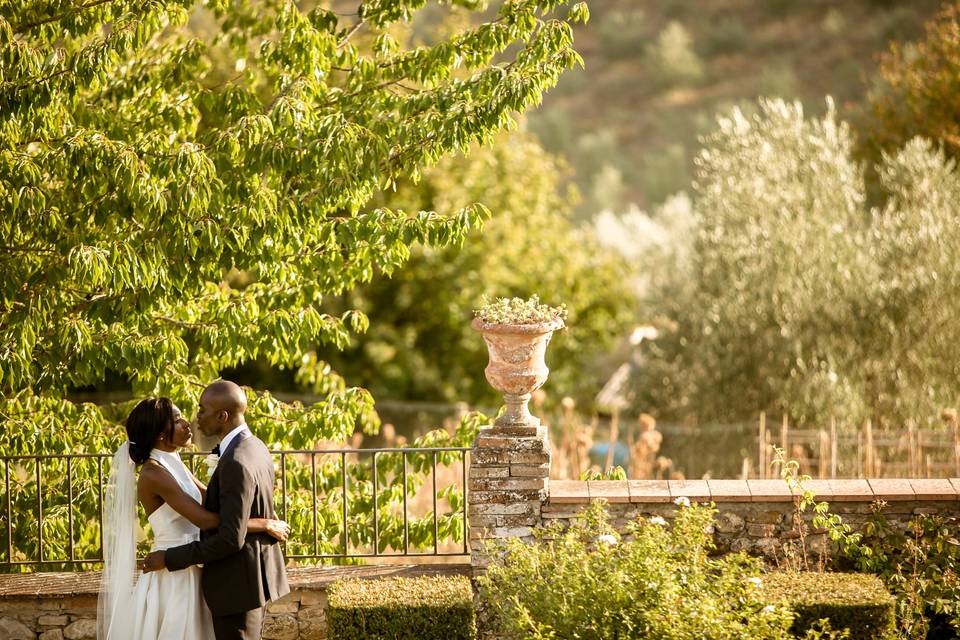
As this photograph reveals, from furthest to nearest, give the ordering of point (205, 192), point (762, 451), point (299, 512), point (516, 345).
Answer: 1. point (762, 451)
2. point (299, 512)
3. point (516, 345)
4. point (205, 192)

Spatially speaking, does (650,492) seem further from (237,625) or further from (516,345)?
(237,625)

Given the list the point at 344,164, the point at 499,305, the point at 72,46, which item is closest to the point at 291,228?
the point at 344,164

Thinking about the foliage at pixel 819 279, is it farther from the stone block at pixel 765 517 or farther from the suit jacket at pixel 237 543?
the suit jacket at pixel 237 543

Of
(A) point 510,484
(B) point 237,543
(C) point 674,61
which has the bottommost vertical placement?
(B) point 237,543

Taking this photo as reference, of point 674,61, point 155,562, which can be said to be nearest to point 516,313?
point 155,562

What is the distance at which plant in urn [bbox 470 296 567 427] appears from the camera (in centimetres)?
588

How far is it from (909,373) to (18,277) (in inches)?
485

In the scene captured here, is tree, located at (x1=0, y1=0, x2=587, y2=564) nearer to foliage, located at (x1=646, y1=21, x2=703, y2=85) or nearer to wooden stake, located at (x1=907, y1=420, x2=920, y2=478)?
wooden stake, located at (x1=907, y1=420, x2=920, y2=478)

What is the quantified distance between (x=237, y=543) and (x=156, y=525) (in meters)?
0.51

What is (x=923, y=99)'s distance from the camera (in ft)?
57.7

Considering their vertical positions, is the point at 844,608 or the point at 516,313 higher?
the point at 516,313

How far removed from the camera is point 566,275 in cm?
1975

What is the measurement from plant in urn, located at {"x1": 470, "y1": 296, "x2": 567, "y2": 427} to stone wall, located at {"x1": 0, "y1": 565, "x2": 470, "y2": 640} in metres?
1.16

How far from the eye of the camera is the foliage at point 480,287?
1873cm
